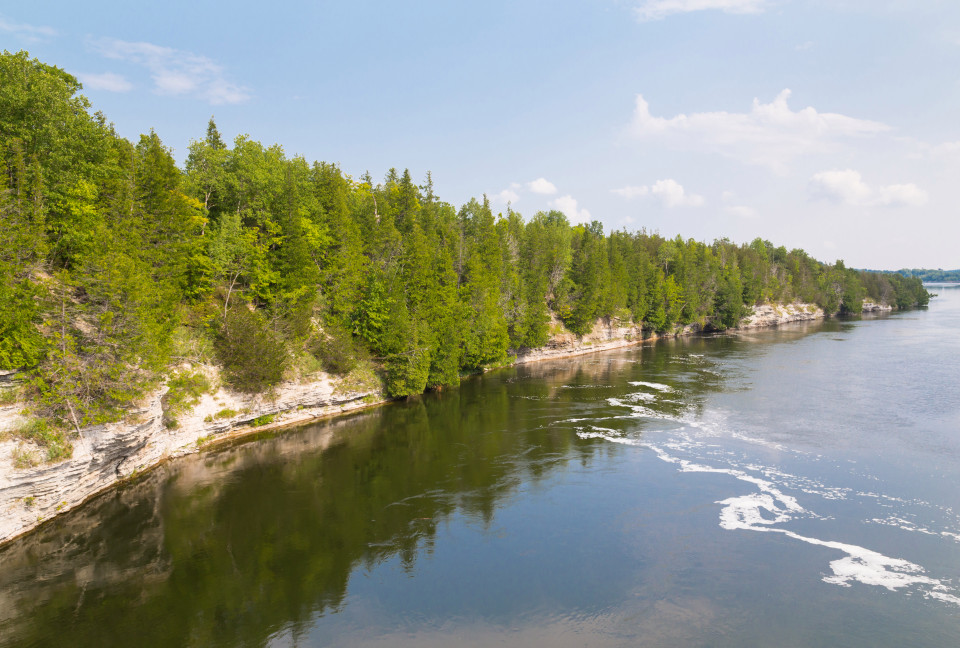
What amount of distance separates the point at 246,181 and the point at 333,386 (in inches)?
1012

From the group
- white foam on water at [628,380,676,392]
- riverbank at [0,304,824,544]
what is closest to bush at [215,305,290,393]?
riverbank at [0,304,824,544]

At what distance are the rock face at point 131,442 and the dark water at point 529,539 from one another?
161 cm

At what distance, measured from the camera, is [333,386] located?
51781mm

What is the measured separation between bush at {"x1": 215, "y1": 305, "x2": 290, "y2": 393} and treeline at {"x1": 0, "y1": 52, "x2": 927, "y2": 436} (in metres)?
0.14

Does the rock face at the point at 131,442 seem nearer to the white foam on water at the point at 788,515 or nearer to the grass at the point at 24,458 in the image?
the grass at the point at 24,458

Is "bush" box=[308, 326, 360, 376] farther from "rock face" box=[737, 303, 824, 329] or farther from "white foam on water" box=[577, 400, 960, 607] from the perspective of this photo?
"rock face" box=[737, 303, 824, 329]

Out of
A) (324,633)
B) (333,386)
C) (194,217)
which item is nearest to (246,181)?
(194,217)

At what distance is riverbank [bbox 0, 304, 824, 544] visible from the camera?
1055 inches

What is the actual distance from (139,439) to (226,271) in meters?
19.2

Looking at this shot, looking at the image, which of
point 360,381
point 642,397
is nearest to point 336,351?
point 360,381

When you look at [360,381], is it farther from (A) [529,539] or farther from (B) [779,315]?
(B) [779,315]

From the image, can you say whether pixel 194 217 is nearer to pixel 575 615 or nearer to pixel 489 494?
pixel 489 494

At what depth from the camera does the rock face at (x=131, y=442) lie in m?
26.9

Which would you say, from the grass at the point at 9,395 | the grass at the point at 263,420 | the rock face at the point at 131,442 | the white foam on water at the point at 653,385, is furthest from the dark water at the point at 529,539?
the white foam on water at the point at 653,385
